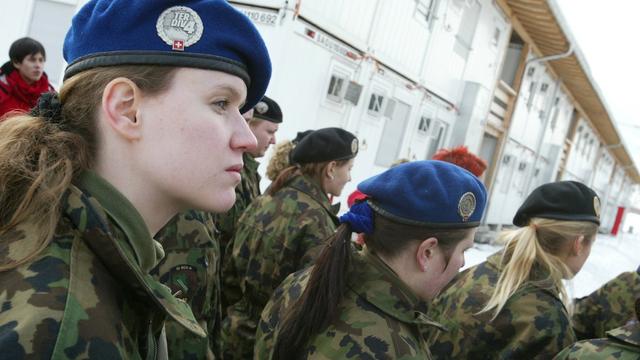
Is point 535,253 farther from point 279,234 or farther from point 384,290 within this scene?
point 279,234

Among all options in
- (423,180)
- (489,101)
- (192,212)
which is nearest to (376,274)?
(423,180)

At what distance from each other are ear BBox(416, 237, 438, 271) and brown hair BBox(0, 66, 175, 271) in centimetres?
100

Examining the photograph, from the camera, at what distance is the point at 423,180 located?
1.64 metres

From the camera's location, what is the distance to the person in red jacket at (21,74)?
458 cm

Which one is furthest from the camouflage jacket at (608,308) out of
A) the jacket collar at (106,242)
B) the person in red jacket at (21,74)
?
the person in red jacket at (21,74)

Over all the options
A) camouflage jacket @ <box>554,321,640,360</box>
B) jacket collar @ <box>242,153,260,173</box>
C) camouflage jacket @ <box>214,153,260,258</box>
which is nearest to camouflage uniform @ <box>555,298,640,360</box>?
camouflage jacket @ <box>554,321,640,360</box>

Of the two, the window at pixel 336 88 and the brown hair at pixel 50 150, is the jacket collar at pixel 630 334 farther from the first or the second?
the window at pixel 336 88

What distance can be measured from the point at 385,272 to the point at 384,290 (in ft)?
0.27

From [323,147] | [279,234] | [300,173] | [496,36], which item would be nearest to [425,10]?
[496,36]

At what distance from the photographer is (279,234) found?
2.72 meters

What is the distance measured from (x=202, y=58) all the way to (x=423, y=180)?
35.6 inches

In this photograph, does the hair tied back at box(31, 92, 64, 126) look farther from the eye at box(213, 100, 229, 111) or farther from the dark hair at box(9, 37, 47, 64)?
the dark hair at box(9, 37, 47, 64)

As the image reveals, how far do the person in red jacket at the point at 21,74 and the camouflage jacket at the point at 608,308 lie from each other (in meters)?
4.94

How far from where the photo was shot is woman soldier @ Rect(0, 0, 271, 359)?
0.81 metres
